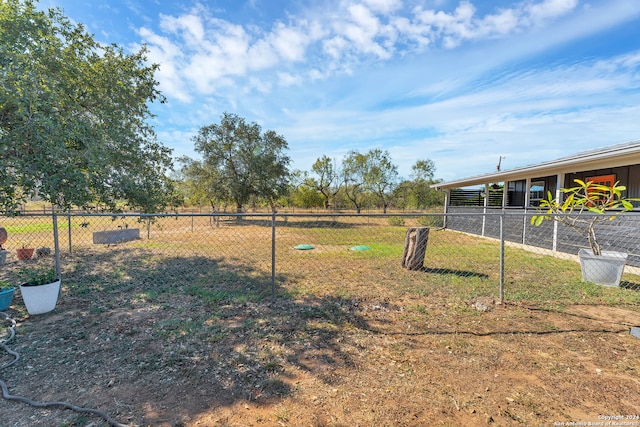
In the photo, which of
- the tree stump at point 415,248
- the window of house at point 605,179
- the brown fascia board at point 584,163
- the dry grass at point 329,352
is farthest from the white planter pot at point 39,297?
the window of house at point 605,179

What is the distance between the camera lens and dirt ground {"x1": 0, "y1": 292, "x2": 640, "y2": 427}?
6.52 ft

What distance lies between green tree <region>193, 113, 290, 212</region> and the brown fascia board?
13912mm

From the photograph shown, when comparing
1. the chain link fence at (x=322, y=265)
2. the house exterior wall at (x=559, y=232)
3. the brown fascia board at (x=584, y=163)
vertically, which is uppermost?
the brown fascia board at (x=584, y=163)

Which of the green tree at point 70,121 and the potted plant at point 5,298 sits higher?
the green tree at point 70,121

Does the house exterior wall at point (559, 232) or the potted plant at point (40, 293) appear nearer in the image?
the potted plant at point (40, 293)

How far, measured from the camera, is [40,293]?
3.70 meters

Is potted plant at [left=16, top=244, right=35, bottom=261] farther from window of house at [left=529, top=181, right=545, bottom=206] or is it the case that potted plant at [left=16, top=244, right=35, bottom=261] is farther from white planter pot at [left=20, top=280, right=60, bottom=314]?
window of house at [left=529, top=181, right=545, bottom=206]

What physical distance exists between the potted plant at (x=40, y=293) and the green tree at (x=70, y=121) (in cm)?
96

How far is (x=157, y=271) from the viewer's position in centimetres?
612

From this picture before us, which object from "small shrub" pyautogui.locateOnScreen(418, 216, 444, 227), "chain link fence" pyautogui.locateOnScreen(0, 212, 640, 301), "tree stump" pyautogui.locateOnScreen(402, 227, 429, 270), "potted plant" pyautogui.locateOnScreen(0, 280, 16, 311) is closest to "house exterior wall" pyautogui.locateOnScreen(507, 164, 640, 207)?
"chain link fence" pyautogui.locateOnScreen(0, 212, 640, 301)

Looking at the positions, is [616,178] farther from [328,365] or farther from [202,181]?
[202,181]

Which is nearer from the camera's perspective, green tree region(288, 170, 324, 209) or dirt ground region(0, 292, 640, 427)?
dirt ground region(0, 292, 640, 427)

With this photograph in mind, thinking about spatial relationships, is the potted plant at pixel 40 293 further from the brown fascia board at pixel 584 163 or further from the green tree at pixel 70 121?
the brown fascia board at pixel 584 163

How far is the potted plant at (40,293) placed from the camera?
12.0ft
